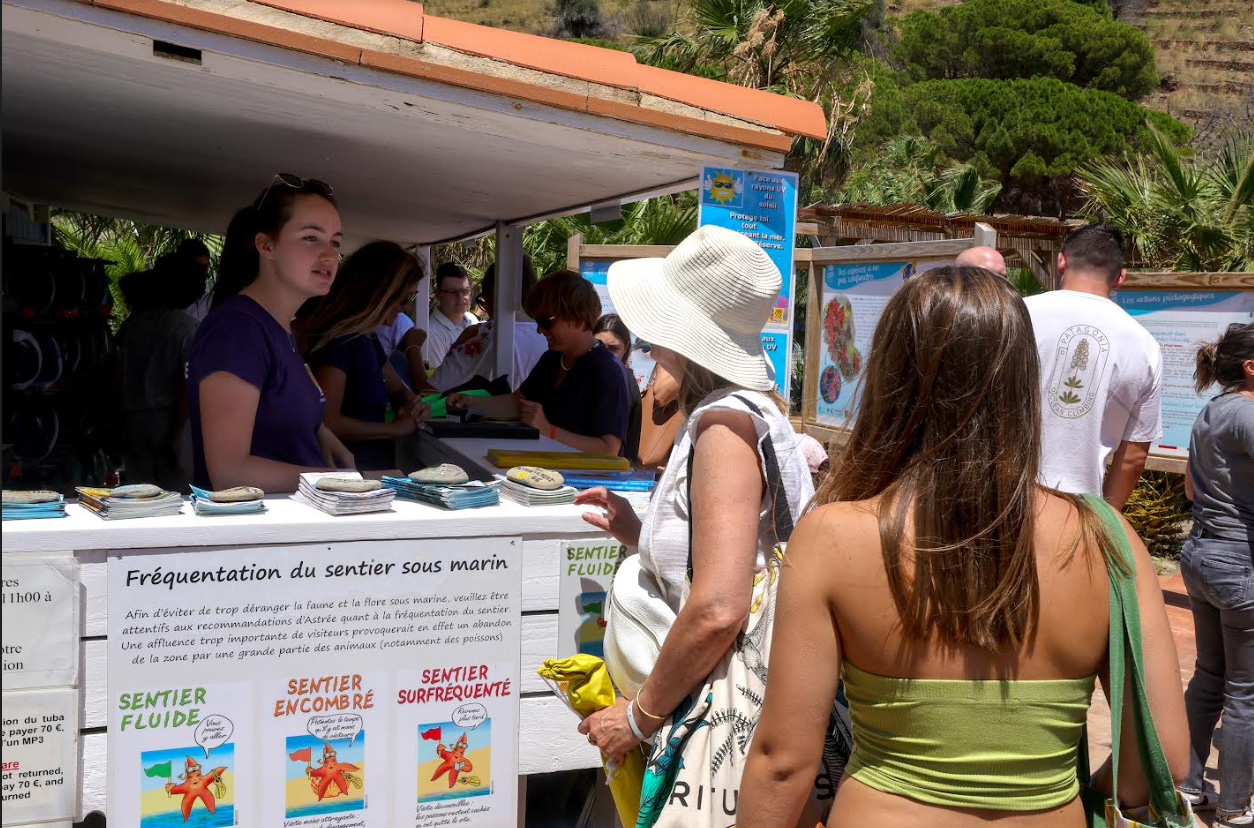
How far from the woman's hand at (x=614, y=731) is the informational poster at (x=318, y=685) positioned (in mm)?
654

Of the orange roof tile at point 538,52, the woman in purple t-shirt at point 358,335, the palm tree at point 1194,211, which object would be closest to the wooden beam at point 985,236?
the orange roof tile at point 538,52

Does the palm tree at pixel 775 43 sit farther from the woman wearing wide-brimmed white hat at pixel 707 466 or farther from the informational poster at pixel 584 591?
the woman wearing wide-brimmed white hat at pixel 707 466

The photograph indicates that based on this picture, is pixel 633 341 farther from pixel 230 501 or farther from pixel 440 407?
pixel 230 501

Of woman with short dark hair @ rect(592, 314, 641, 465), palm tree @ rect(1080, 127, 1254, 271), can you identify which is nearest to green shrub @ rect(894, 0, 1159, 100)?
palm tree @ rect(1080, 127, 1254, 271)

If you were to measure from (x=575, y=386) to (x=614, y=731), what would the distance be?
2.56 metres

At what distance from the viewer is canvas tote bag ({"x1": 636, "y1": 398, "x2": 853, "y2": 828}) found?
1.85 m

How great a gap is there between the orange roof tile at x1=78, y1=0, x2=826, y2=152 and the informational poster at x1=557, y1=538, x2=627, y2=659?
3.74ft

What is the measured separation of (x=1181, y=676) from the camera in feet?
10.0

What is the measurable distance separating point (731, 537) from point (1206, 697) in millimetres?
3255

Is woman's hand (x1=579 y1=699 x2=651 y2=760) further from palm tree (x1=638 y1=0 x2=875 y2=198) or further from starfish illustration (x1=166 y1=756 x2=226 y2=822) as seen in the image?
palm tree (x1=638 y1=0 x2=875 y2=198)

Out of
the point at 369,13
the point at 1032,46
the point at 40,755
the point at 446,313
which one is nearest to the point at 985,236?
the point at 369,13

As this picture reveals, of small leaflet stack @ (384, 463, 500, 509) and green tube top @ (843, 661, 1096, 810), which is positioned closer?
green tube top @ (843, 661, 1096, 810)

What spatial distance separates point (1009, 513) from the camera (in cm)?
143

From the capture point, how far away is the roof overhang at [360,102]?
7.74 feet
